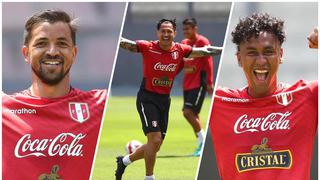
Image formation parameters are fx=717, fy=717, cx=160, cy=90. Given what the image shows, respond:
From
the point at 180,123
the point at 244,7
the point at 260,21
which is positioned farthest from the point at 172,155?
the point at 180,123

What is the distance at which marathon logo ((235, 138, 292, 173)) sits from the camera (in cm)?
448

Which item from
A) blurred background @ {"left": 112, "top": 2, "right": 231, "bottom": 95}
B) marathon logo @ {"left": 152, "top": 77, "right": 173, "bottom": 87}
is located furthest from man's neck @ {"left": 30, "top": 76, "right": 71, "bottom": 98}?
blurred background @ {"left": 112, "top": 2, "right": 231, "bottom": 95}

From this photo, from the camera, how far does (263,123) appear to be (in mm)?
4516

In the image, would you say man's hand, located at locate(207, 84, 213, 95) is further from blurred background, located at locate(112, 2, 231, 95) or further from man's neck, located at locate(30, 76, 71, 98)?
man's neck, located at locate(30, 76, 71, 98)

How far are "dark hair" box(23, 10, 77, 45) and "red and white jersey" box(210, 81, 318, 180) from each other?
104cm

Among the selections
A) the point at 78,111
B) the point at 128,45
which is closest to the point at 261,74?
the point at 78,111

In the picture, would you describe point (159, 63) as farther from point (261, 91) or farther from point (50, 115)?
point (261, 91)

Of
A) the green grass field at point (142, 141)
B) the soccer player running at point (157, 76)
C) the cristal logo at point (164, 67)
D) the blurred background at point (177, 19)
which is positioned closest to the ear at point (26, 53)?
the soccer player running at point (157, 76)

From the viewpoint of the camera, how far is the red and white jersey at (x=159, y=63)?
265 inches

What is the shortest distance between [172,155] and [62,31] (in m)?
4.86

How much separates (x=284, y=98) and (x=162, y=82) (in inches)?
97.9

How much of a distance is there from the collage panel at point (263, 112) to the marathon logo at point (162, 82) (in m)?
2.18

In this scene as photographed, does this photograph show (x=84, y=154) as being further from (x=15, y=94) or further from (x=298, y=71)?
(x=298, y=71)

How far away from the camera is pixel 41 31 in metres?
4.55
